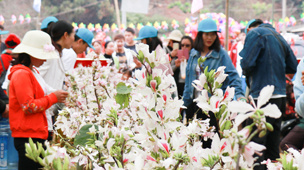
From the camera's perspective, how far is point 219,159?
39.1 inches

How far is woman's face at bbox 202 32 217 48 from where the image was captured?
169 inches

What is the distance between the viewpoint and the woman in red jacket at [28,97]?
296 centimetres

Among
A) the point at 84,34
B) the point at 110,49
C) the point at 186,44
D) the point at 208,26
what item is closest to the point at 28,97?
the point at 84,34

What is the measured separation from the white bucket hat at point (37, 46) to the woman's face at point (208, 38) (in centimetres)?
164

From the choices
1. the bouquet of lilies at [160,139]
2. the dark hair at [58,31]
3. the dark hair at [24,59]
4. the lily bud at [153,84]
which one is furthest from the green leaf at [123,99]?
the dark hair at [58,31]

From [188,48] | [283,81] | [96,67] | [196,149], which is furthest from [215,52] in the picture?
[196,149]

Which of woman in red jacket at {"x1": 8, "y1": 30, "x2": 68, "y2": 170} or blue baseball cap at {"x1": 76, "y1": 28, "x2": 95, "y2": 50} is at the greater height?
blue baseball cap at {"x1": 76, "y1": 28, "x2": 95, "y2": 50}

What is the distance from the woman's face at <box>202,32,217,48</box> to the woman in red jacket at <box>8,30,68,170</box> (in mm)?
1642

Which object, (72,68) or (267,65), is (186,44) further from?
(72,68)

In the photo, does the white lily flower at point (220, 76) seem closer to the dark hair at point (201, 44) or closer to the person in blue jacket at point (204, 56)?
the person in blue jacket at point (204, 56)

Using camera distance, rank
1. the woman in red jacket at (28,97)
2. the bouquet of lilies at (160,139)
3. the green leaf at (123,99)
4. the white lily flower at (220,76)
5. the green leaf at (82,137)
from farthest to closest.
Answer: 1. the woman in red jacket at (28,97)
2. the green leaf at (123,99)
3. the green leaf at (82,137)
4. the white lily flower at (220,76)
5. the bouquet of lilies at (160,139)

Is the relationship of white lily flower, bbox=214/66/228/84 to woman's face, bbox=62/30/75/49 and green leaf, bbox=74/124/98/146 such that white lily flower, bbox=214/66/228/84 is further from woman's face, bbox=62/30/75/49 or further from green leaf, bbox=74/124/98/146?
woman's face, bbox=62/30/75/49

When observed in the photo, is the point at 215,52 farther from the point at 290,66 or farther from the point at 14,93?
the point at 14,93

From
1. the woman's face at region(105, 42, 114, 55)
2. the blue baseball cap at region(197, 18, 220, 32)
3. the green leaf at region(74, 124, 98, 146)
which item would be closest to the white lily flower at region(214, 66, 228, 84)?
the green leaf at region(74, 124, 98, 146)
